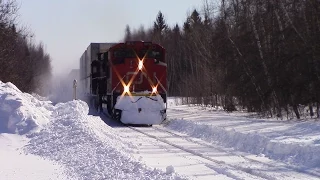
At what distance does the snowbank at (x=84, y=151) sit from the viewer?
8148mm

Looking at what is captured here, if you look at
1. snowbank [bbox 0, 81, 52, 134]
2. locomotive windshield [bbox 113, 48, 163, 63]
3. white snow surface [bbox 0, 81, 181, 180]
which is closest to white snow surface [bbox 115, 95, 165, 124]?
locomotive windshield [bbox 113, 48, 163, 63]

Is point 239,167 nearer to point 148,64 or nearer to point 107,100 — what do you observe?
point 148,64

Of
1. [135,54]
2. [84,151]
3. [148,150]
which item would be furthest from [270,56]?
[84,151]

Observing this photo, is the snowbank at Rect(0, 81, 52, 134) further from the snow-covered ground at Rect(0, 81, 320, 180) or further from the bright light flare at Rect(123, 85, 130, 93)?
the bright light flare at Rect(123, 85, 130, 93)

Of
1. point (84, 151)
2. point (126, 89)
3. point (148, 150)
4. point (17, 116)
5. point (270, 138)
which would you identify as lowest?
point (148, 150)

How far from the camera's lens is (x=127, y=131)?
17.3 meters

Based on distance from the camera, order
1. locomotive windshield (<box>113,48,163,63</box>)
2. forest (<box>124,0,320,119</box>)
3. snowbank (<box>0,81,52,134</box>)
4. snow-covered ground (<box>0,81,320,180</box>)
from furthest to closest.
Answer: locomotive windshield (<box>113,48,163,63</box>), forest (<box>124,0,320,119</box>), snowbank (<box>0,81,52,134</box>), snow-covered ground (<box>0,81,320,180</box>)

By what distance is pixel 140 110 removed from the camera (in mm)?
19656

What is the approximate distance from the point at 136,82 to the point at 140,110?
5.19 feet

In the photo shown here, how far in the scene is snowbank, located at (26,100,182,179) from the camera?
8148mm

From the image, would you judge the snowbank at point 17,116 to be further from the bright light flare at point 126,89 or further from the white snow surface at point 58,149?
the bright light flare at point 126,89

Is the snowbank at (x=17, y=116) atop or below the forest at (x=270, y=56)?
below

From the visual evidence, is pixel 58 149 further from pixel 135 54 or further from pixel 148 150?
pixel 135 54

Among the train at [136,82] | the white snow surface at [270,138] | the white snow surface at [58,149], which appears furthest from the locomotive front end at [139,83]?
the white snow surface at [58,149]
